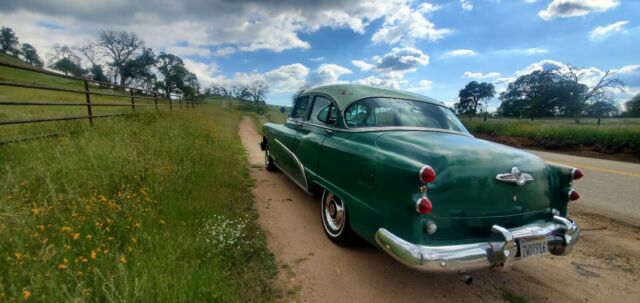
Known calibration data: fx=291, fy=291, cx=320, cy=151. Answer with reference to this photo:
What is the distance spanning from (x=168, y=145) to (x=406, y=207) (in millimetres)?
4900

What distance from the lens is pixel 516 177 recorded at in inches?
96.5

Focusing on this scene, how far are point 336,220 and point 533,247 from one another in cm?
192

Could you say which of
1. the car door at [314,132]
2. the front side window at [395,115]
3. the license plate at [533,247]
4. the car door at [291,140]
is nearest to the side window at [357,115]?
the front side window at [395,115]

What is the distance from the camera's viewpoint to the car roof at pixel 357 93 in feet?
12.2

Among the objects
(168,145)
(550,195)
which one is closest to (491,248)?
(550,195)

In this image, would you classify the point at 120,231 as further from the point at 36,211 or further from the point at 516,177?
the point at 516,177

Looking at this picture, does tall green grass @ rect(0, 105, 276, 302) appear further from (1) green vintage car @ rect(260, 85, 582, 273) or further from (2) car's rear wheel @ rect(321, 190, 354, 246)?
(1) green vintage car @ rect(260, 85, 582, 273)

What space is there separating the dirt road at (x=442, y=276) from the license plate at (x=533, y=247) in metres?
0.48

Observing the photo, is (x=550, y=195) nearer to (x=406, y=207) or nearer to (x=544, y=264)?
(x=544, y=264)

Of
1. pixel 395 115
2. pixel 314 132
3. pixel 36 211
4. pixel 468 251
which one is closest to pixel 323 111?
pixel 314 132

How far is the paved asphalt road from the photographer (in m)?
4.45

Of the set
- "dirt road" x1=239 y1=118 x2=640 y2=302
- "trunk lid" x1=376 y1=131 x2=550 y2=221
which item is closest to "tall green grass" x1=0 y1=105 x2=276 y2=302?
"dirt road" x1=239 y1=118 x2=640 y2=302

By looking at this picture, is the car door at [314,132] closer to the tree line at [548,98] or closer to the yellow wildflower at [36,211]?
the yellow wildflower at [36,211]

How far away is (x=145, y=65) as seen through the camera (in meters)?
59.1
